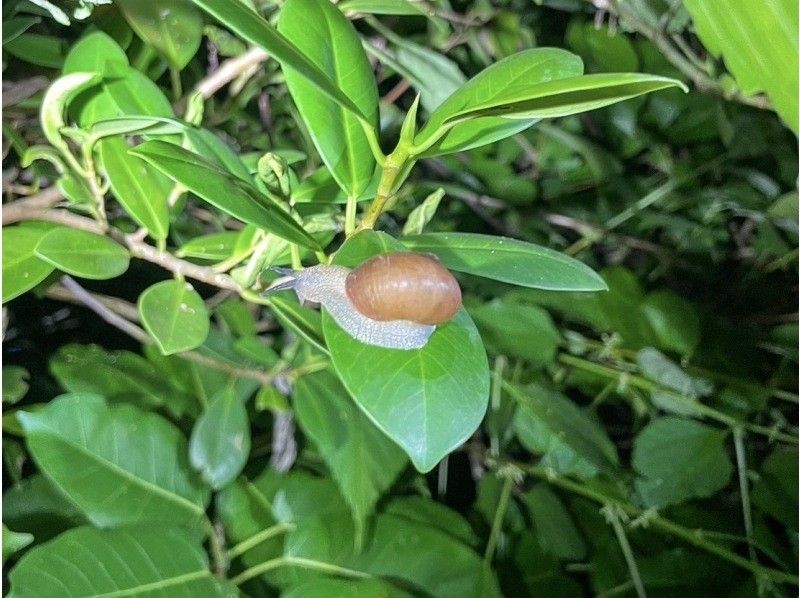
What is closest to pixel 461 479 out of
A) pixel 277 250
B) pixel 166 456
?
pixel 166 456

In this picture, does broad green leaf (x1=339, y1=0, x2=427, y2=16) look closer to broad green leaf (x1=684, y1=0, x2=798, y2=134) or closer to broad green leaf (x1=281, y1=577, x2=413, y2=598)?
broad green leaf (x1=684, y1=0, x2=798, y2=134)

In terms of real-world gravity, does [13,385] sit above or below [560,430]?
above

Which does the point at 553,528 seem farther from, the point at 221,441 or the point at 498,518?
the point at 221,441

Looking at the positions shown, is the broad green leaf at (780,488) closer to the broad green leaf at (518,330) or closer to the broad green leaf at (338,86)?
the broad green leaf at (518,330)

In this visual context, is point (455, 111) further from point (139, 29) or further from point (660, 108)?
point (660, 108)

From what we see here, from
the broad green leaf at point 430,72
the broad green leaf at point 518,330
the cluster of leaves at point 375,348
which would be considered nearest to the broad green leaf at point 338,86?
the cluster of leaves at point 375,348

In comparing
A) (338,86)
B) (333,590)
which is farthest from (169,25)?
(333,590)
